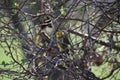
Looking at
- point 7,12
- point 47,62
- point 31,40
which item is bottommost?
point 47,62

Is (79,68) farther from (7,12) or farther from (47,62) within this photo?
(7,12)

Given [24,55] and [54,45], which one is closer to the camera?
[54,45]

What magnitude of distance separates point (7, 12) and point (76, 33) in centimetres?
83

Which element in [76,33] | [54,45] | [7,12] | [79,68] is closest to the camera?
[79,68]

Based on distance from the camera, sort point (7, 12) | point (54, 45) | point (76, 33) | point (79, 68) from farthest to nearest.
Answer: point (7, 12) < point (76, 33) < point (54, 45) < point (79, 68)

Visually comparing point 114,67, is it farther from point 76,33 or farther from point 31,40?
point 31,40

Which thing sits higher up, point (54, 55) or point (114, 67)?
point (54, 55)

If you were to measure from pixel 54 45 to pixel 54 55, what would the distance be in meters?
0.09

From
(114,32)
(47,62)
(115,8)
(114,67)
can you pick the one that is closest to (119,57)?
(114,67)

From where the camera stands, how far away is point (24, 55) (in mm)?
3455

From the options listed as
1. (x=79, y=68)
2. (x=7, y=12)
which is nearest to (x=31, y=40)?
(x=79, y=68)

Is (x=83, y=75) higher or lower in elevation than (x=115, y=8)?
lower

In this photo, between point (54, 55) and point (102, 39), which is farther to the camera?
point (102, 39)

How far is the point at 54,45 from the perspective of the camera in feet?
9.91
